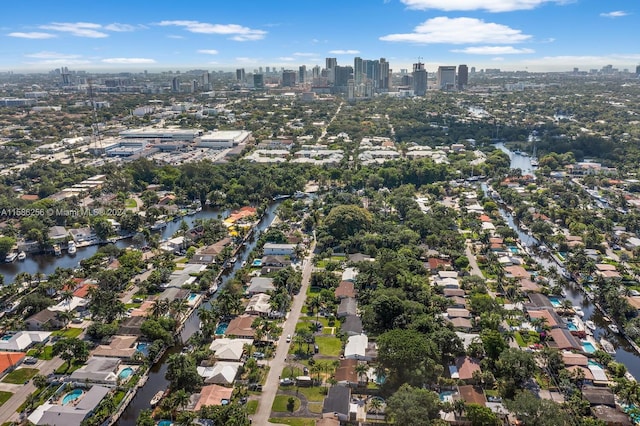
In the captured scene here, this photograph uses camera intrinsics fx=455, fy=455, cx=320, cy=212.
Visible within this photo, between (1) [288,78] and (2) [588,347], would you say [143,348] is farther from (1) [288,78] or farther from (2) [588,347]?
(1) [288,78]

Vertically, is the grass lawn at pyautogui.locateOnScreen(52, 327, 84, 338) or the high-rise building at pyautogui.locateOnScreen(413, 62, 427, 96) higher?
the high-rise building at pyautogui.locateOnScreen(413, 62, 427, 96)

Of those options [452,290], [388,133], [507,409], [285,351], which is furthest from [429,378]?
[388,133]

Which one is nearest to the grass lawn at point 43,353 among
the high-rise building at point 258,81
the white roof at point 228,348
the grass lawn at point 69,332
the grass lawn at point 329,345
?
the grass lawn at point 69,332

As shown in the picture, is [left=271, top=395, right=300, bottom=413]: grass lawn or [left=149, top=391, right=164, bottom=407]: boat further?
[left=149, top=391, right=164, bottom=407]: boat

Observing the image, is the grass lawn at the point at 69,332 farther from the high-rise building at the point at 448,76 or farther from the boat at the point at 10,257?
the high-rise building at the point at 448,76

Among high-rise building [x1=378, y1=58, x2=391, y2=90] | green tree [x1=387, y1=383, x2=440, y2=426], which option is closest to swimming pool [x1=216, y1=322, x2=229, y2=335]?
green tree [x1=387, y1=383, x2=440, y2=426]

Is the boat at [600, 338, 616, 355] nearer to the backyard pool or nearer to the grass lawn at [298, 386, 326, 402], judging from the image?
the backyard pool

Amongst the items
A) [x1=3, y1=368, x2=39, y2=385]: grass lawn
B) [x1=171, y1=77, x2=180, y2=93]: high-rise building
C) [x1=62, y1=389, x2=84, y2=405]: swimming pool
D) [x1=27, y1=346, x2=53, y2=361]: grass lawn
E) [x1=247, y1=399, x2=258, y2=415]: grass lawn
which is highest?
[x1=171, y1=77, x2=180, y2=93]: high-rise building
